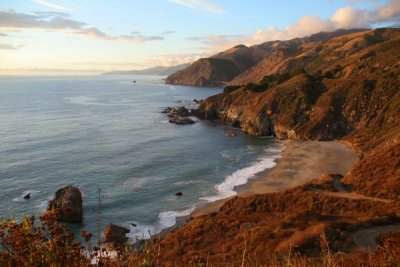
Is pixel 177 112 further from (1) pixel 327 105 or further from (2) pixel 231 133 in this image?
(1) pixel 327 105

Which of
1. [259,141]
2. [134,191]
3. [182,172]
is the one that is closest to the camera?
Answer: [134,191]

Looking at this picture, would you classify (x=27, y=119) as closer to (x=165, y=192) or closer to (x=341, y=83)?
(x=165, y=192)

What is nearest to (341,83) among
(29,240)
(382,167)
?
(382,167)

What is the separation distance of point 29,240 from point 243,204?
38.3 metres

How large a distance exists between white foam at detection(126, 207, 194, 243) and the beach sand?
2.10m

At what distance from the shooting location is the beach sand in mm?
51278

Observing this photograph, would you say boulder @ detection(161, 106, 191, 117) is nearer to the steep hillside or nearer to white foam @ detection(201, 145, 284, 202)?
white foam @ detection(201, 145, 284, 202)

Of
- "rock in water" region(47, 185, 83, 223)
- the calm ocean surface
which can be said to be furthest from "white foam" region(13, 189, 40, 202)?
"rock in water" region(47, 185, 83, 223)

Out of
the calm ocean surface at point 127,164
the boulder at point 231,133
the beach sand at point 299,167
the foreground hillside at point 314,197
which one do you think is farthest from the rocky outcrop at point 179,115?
the beach sand at point 299,167

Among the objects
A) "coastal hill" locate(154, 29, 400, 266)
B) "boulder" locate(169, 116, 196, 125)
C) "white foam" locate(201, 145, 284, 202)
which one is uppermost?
"coastal hill" locate(154, 29, 400, 266)

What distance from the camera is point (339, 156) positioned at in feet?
212

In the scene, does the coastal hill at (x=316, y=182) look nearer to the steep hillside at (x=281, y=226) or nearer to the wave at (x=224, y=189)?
the steep hillside at (x=281, y=226)

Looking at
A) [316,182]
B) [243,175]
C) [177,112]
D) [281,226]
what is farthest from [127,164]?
[177,112]

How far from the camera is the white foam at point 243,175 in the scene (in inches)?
1992
